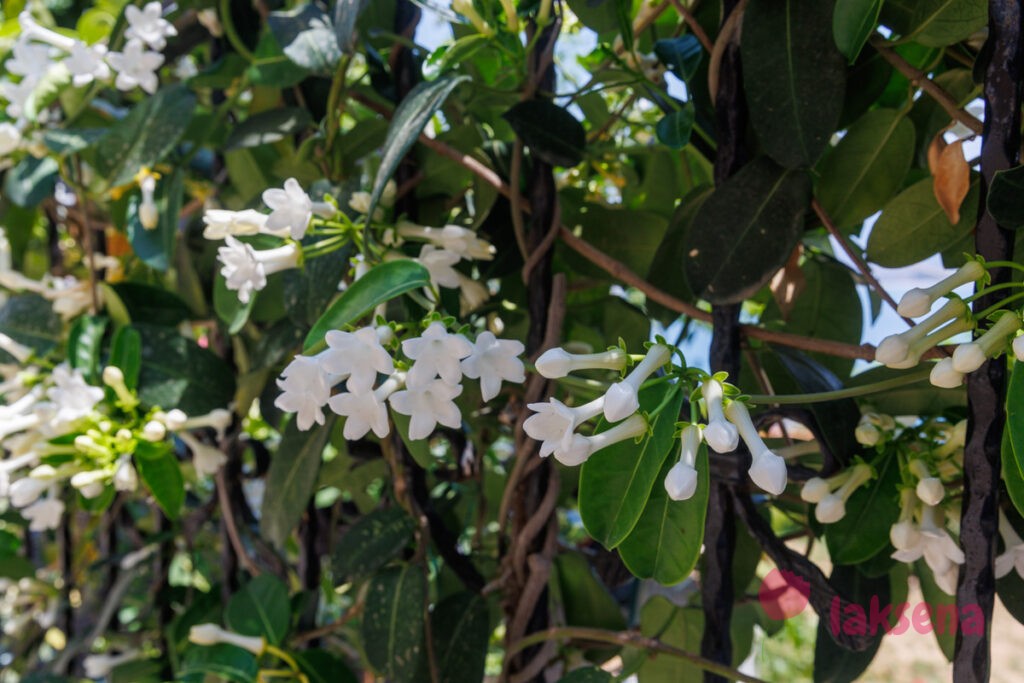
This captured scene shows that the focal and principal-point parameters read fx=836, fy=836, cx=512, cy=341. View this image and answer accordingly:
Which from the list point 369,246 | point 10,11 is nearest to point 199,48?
point 10,11

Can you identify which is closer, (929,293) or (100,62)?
(929,293)

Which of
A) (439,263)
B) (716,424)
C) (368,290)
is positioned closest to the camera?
(716,424)

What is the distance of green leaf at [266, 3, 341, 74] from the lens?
66 centimetres

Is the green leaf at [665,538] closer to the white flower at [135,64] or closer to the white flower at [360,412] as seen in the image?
the white flower at [360,412]

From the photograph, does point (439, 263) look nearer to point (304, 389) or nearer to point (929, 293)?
point (304, 389)

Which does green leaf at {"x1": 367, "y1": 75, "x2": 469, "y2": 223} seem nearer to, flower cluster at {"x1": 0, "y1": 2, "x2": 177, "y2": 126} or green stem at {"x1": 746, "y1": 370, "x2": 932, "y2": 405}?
green stem at {"x1": 746, "y1": 370, "x2": 932, "y2": 405}

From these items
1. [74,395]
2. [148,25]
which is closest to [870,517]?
[74,395]

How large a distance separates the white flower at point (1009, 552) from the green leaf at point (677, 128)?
0.32 meters

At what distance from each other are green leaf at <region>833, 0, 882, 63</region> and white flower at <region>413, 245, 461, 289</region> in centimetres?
29

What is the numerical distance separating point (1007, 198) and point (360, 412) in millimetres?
373

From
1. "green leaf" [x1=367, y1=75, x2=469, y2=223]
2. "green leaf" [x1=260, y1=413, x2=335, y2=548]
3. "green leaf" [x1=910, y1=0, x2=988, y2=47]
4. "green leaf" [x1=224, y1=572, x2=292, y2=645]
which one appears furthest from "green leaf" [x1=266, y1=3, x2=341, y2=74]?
"green leaf" [x1=224, y1=572, x2=292, y2=645]

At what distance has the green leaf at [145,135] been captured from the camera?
816 millimetres

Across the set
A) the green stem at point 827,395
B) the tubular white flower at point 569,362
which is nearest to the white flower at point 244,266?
the tubular white flower at point 569,362

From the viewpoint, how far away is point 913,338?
432 mm
